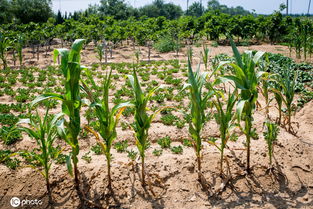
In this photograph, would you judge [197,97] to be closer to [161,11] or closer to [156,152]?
Result: [156,152]

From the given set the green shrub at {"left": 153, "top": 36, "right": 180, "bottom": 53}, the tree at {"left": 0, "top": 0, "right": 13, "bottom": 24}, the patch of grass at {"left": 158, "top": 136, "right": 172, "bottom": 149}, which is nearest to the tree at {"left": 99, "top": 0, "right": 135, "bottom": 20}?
the tree at {"left": 0, "top": 0, "right": 13, "bottom": 24}

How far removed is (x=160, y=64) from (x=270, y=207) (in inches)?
322

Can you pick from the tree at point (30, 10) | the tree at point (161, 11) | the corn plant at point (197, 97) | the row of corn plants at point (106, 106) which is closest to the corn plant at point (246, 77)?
the row of corn plants at point (106, 106)

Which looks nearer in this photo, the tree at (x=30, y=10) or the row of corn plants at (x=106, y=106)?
the row of corn plants at (x=106, y=106)

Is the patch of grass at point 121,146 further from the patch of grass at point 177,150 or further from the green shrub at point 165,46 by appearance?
the green shrub at point 165,46

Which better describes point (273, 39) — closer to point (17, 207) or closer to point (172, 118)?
point (172, 118)

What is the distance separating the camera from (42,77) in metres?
9.03

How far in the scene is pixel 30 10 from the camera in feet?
95.2

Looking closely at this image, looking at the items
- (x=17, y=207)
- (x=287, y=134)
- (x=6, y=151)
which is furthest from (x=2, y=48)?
(x=287, y=134)

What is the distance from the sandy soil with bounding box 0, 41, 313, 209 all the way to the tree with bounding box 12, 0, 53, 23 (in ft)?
93.2

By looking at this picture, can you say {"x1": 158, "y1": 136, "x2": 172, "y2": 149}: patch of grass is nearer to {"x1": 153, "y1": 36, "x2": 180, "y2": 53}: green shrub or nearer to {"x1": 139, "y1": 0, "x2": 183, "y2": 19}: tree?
{"x1": 153, "y1": 36, "x2": 180, "y2": 53}: green shrub

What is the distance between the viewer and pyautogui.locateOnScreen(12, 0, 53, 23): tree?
28922 mm

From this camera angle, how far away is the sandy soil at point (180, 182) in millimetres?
3766

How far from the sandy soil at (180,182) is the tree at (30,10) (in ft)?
93.2
